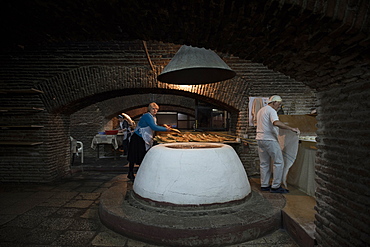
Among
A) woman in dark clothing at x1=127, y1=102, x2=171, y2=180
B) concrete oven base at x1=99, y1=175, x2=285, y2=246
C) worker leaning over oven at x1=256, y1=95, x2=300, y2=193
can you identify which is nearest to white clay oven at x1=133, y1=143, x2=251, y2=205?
concrete oven base at x1=99, y1=175, x2=285, y2=246

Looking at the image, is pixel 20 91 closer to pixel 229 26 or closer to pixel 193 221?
pixel 193 221

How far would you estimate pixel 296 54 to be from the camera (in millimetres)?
1861

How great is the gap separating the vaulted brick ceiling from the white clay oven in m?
1.51

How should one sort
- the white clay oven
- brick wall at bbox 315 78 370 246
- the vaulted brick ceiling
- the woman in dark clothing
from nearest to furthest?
1. the vaulted brick ceiling
2. brick wall at bbox 315 78 370 246
3. the white clay oven
4. the woman in dark clothing

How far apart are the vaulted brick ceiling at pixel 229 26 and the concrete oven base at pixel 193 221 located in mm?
1750

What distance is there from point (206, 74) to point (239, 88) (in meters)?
2.23

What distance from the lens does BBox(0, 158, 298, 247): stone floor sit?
2707mm

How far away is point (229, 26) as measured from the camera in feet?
5.55

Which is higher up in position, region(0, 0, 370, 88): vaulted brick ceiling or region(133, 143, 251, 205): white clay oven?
region(0, 0, 370, 88): vaulted brick ceiling

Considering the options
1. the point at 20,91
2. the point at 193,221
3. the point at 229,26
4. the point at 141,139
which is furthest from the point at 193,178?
the point at 20,91

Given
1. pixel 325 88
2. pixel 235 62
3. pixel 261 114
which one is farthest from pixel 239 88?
pixel 325 88

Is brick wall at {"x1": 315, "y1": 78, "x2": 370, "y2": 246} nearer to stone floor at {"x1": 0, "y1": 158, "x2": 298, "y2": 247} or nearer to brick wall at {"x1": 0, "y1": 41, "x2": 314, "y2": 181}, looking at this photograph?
stone floor at {"x1": 0, "y1": 158, "x2": 298, "y2": 247}

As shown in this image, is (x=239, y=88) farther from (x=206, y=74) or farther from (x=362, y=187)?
(x=362, y=187)

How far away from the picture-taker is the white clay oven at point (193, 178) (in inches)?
117
